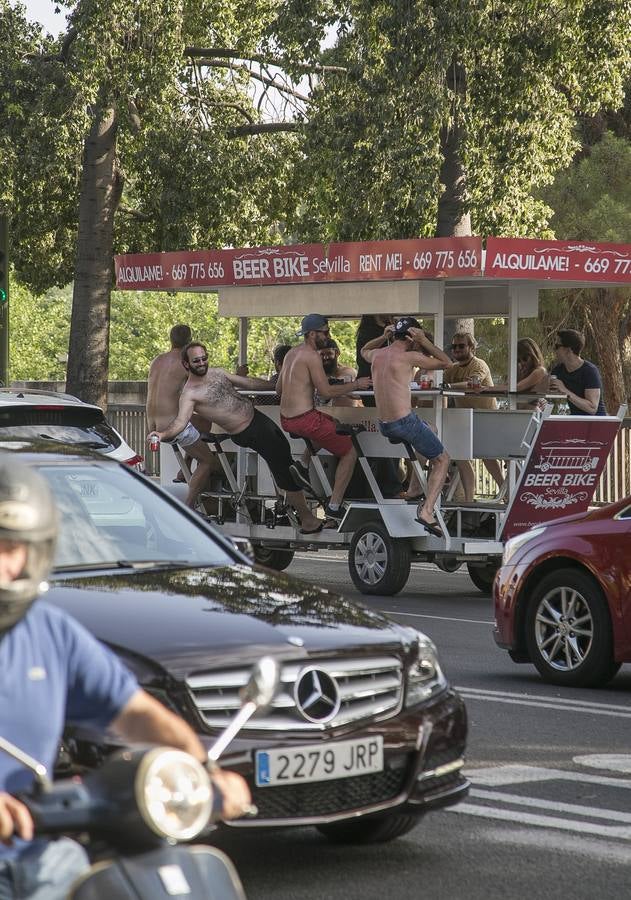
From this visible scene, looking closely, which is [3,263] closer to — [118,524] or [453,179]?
[453,179]

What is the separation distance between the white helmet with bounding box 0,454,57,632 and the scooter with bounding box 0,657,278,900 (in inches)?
14.2

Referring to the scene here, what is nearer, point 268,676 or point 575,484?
point 268,676

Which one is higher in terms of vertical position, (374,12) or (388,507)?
(374,12)

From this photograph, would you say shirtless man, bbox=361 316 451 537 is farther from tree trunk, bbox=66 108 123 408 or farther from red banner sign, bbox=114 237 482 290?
tree trunk, bbox=66 108 123 408

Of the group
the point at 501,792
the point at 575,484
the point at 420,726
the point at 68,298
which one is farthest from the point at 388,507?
the point at 68,298

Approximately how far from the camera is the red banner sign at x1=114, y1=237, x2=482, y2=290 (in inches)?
583

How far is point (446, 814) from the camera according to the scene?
267 inches

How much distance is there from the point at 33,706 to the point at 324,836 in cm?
339

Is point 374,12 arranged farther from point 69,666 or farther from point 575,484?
point 69,666

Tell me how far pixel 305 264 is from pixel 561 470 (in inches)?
131

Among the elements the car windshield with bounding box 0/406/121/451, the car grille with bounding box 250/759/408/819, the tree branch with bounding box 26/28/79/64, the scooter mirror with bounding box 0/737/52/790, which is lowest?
the car grille with bounding box 250/759/408/819

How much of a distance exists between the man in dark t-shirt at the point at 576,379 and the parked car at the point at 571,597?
5485mm

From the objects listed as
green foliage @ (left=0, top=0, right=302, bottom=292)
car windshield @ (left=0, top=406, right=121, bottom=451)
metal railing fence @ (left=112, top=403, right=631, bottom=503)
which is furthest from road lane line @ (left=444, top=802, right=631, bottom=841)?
green foliage @ (left=0, top=0, right=302, bottom=292)

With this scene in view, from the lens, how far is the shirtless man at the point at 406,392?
47.5 ft
